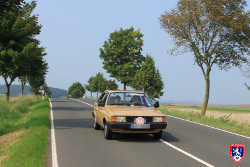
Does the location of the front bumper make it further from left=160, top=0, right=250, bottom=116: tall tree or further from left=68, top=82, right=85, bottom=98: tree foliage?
left=68, top=82, right=85, bottom=98: tree foliage

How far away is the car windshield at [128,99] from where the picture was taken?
1111cm

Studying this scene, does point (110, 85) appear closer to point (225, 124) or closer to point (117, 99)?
point (225, 124)

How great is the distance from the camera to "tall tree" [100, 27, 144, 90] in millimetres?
48938

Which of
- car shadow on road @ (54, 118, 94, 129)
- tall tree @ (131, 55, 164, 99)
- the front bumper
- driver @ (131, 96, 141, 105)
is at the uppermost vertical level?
tall tree @ (131, 55, 164, 99)

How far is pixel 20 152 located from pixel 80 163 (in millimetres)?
2022

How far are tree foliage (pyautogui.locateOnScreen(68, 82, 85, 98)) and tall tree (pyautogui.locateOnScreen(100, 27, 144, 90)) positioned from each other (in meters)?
103

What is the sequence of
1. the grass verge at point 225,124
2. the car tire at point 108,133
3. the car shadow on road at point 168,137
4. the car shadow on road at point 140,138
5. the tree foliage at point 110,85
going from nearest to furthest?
the car tire at point 108,133 < the car shadow on road at point 140,138 < the car shadow on road at point 168,137 < the grass verge at point 225,124 < the tree foliage at point 110,85

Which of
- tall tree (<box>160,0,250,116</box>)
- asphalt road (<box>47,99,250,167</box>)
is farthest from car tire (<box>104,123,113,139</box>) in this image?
tall tree (<box>160,0,250,116</box>)

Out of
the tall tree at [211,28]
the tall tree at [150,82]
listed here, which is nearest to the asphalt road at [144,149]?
the tall tree at [211,28]

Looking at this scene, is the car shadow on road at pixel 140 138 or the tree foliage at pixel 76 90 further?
the tree foliage at pixel 76 90

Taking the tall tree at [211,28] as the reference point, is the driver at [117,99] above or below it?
below

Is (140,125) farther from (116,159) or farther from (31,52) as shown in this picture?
(31,52)

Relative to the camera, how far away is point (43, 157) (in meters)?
7.48

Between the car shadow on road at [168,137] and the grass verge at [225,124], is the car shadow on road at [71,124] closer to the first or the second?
the car shadow on road at [168,137]
